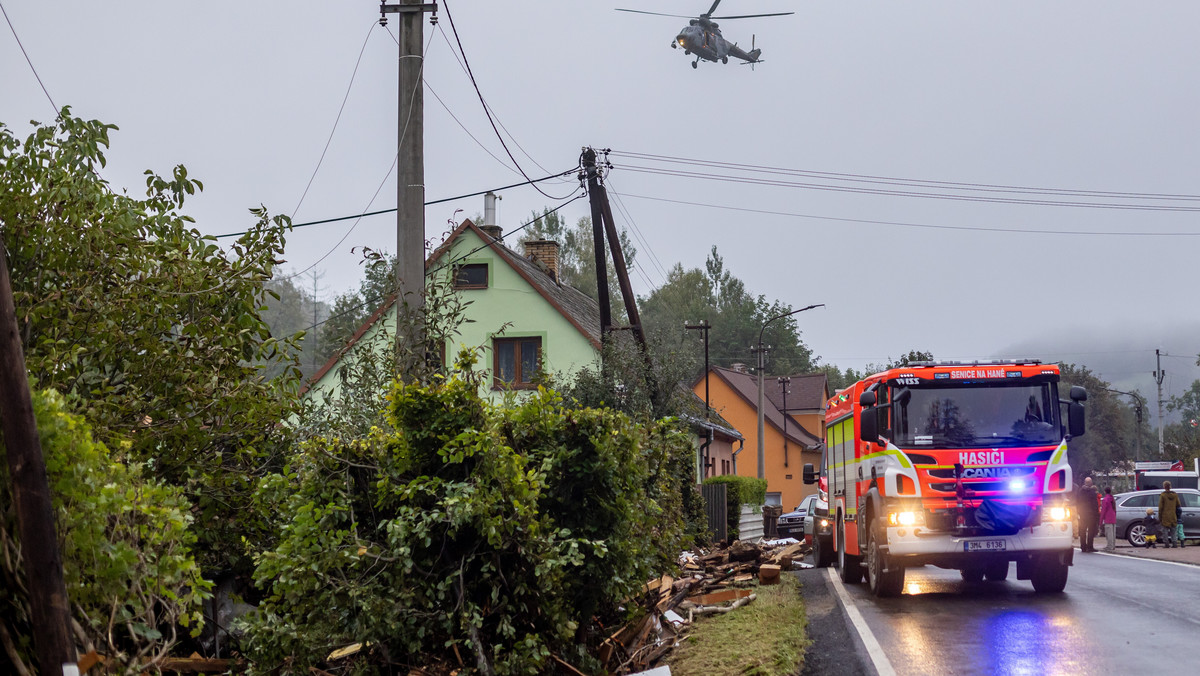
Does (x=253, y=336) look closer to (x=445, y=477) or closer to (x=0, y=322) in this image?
(x=445, y=477)

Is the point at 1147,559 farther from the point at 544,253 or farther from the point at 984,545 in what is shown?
the point at 544,253

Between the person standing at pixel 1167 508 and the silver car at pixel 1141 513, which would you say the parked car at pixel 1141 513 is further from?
the person standing at pixel 1167 508

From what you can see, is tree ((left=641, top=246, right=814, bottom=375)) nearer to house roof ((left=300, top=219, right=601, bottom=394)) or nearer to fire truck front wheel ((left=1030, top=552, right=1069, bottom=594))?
house roof ((left=300, top=219, right=601, bottom=394))

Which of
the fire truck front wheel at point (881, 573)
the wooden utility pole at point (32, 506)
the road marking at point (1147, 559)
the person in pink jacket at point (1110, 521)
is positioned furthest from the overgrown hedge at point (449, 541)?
the person in pink jacket at point (1110, 521)

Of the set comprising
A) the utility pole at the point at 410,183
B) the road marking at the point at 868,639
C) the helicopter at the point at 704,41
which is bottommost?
the road marking at the point at 868,639

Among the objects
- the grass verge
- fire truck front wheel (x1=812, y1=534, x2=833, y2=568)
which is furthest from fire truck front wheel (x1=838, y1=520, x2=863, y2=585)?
the grass verge

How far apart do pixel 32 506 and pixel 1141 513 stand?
3166 centimetres

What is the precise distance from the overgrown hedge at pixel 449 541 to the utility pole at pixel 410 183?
2711mm

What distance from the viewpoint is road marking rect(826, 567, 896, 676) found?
8.66 metres

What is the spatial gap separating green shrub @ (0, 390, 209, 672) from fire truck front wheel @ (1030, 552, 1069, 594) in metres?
11.5

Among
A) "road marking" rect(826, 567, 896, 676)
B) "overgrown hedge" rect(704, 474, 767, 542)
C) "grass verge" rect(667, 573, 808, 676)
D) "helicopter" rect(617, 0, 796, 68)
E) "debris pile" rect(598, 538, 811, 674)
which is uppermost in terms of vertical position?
"helicopter" rect(617, 0, 796, 68)

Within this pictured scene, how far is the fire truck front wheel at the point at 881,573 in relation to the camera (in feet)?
45.0

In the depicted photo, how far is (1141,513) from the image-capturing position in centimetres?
3064

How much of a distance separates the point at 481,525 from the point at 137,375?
8.83 feet
